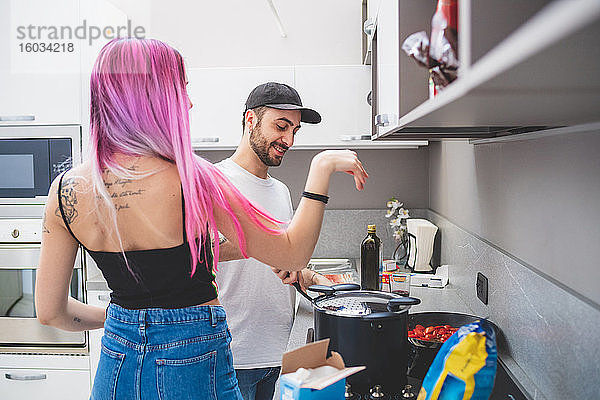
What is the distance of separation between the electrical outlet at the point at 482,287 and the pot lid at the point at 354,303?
1.95 ft

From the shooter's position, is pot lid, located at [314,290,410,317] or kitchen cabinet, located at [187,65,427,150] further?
kitchen cabinet, located at [187,65,427,150]

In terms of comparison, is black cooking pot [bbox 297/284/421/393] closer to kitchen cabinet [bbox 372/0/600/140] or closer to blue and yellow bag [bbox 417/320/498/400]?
blue and yellow bag [bbox 417/320/498/400]

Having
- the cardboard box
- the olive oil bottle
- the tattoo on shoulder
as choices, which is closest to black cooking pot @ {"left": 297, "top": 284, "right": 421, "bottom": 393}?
the cardboard box

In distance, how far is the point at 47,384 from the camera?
9.69 feet

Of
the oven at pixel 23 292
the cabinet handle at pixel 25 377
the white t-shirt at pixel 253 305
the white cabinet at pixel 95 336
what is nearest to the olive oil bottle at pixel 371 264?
the white t-shirt at pixel 253 305

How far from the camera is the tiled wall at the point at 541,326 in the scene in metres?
1.10

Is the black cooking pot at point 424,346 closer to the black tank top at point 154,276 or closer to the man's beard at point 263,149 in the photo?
the black tank top at point 154,276

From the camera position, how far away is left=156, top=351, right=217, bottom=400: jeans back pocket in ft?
4.33

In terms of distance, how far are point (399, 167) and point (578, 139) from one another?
7.77 ft

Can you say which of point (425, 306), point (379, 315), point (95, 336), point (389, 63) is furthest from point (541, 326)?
point (95, 336)

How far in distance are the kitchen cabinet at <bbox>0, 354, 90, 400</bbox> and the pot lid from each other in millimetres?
1986

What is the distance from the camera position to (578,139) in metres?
1.17

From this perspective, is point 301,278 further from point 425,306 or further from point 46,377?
point 46,377

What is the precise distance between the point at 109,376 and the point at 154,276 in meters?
0.25
